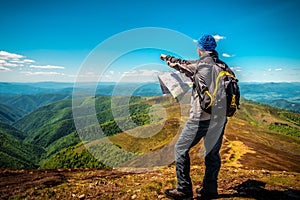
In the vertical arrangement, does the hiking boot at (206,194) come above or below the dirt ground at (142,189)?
above

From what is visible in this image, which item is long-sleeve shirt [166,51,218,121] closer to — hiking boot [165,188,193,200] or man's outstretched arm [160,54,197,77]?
man's outstretched arm [160,54,197,77]

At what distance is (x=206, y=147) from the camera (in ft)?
22.6

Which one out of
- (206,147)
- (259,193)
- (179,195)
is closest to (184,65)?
(206,147)

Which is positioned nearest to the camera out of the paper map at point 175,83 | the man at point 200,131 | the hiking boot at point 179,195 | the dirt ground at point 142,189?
the man at point 200,131

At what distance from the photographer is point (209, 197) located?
23.7 ft

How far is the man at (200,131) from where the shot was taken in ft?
20.5

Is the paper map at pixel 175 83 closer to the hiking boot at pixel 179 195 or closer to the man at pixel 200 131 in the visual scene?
the man at pixel 200 131

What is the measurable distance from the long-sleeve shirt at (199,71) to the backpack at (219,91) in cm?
11

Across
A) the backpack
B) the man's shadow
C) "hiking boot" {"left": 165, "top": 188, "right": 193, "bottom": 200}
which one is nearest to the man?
"hiking boot" {"left": 165, "top": 188, "right": 193, "bottom": 200}

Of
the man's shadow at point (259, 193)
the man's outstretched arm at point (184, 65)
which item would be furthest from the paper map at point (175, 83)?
the man's shadow at point (259, 193)

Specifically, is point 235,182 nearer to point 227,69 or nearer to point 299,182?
point 299,182

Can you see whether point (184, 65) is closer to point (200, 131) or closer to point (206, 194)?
point (200, 131)

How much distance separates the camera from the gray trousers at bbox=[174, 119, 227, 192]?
639 cm

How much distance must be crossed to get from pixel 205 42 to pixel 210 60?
0.63 meters
